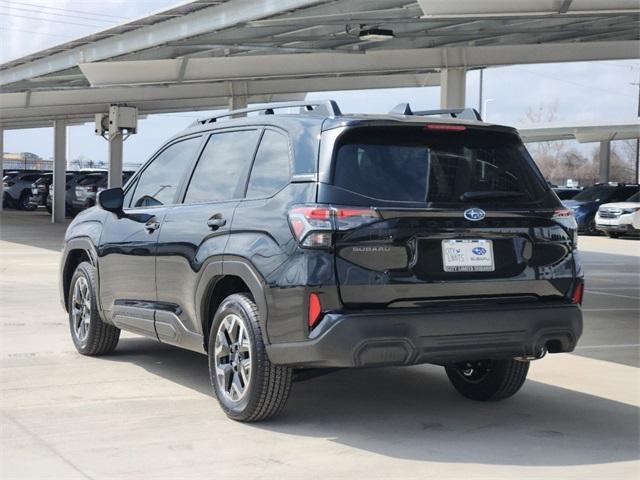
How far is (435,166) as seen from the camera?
6.12 m

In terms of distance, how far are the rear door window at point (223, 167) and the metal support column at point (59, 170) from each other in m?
29.7

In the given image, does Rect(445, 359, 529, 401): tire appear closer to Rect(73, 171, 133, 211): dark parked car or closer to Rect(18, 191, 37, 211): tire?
Rect(73, 171, 133, 211): dark parked car

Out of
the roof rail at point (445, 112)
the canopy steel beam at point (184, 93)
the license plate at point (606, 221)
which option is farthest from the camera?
the license plate at point (606, 221)

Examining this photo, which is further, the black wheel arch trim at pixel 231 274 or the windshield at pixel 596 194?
the windshield at pixel 596 194

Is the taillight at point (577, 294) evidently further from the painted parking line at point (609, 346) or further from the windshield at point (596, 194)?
the windshield at point (596, 194)

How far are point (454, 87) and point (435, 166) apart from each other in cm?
1537

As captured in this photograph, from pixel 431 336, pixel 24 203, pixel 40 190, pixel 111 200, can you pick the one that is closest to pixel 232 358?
pixel 431 336

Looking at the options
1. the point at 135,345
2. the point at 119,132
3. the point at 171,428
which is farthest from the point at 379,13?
the point at 119,132

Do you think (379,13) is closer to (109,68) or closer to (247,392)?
(109,68)

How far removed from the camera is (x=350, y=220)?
18.7ft

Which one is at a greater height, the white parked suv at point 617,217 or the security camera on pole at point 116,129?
the security camera on pole at point 116,129

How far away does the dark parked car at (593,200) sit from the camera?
109 feet

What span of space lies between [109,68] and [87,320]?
47.1 ft

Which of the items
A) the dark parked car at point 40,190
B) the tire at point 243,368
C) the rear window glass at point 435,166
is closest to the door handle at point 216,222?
the tire at point 243,368
